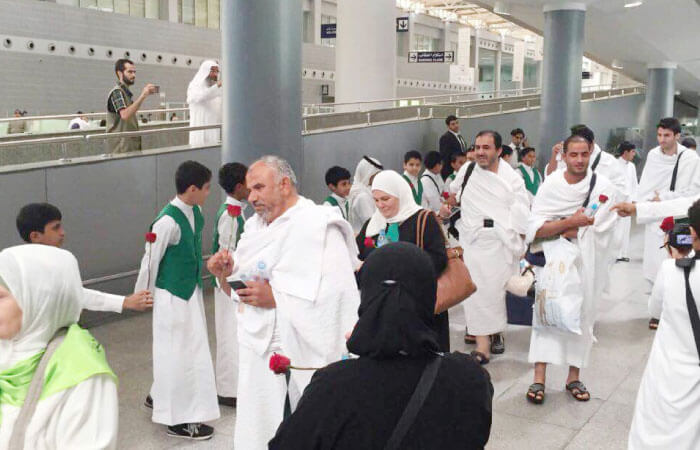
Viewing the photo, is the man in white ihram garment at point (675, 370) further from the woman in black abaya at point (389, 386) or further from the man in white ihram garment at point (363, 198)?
the man in white ihram garment at point (363, 198)

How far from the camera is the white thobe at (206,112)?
934 centimetres

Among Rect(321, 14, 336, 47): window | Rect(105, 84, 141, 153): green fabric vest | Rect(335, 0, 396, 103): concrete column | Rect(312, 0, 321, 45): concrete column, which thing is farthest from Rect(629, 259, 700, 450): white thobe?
Rect(321, 14, 336, 47): window

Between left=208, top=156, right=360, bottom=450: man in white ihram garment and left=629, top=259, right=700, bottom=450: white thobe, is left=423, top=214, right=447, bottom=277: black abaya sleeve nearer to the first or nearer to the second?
left=208, top=156, right=360, bottom=450: man in white ihram garment

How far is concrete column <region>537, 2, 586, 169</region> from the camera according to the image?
48.7 feet

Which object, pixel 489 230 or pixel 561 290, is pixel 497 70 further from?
pixel 561 290

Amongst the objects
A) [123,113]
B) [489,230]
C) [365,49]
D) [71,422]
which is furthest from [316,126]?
[71,422]

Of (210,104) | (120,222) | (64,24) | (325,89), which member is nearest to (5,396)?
(120,222)

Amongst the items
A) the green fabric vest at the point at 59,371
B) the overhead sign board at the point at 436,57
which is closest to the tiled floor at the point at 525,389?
the green fabric vest at the point at 59,371

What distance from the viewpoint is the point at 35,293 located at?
7.50ft

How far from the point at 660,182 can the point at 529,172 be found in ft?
14.5

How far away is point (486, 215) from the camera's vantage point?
6176 millimetres

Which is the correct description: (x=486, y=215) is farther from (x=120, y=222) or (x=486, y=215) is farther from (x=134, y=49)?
(x=134, y=49)

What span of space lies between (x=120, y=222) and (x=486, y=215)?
4056 mm

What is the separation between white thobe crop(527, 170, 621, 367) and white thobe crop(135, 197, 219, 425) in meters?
2.41
